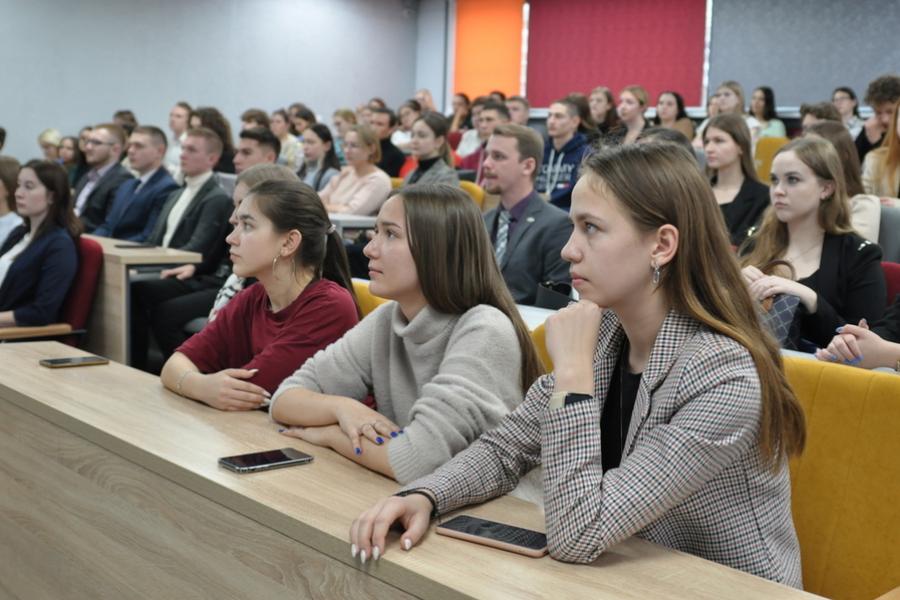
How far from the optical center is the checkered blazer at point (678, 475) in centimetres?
133

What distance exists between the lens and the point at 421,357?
205 centimetres

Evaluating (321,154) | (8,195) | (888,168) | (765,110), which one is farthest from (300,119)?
(888,168)

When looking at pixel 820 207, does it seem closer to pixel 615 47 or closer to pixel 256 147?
pixel 256 147

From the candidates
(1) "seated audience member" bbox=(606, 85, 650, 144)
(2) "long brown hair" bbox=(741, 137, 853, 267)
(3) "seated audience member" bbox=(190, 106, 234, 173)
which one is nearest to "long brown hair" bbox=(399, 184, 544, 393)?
(2) "long brown hair" bbox=(741, 137, 853, 267)

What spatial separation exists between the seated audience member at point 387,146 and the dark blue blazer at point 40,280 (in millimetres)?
4327

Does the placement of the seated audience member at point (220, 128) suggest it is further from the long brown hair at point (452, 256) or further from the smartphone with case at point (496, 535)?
the smartphone with case at point (496, 535)

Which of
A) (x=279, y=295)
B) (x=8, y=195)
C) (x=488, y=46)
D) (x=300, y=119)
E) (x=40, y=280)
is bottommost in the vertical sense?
(x=40, y=280)

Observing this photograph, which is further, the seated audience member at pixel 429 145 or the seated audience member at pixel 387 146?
the seated audience member at pixel 387 146

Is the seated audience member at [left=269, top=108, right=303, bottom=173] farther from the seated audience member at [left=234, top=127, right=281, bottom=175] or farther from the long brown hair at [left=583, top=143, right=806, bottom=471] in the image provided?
the long brown hair at [left=583, top=143, right=806, bottom=471]

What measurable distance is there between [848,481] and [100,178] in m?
5.99

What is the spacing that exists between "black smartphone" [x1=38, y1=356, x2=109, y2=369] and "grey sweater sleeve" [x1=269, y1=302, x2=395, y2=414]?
0.61 meters

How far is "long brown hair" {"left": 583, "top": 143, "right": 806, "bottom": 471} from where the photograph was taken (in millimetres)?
1430

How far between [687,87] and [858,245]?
822 cm

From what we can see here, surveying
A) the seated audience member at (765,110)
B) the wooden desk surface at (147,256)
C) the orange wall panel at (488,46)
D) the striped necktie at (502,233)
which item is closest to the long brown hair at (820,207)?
the striped necktie at (502,233)
